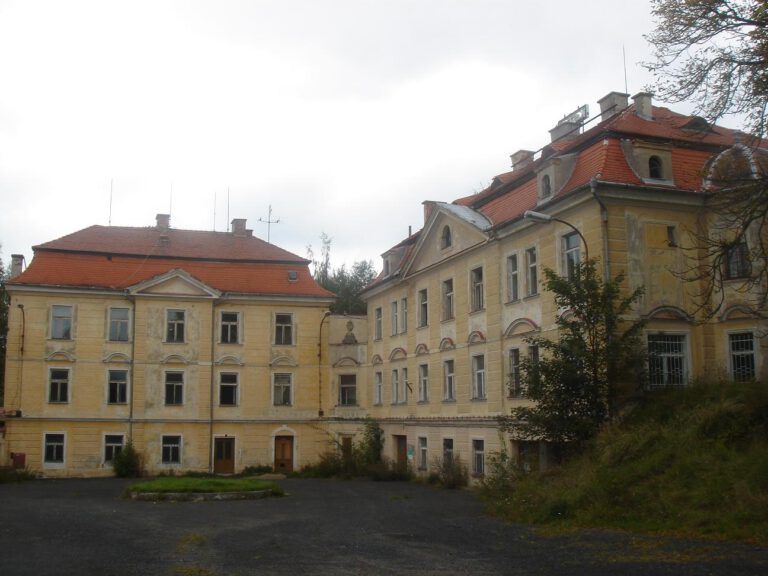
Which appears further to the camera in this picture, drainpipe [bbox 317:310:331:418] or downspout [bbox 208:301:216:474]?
drainpipe [bbox 317:310:331:418]

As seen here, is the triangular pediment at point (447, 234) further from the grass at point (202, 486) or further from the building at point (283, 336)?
the grass at point (202, 486)

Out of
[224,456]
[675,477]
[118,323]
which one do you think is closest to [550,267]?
[675,477]

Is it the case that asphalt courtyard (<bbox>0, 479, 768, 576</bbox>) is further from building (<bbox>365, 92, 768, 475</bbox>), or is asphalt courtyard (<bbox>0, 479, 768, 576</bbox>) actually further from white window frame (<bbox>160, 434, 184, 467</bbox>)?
white window frame (<bbox>160, 434, 184, 467</bbox>)

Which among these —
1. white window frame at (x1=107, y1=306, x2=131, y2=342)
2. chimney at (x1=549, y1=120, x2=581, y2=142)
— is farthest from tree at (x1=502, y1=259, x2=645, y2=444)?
white window frame at (x1=107, y1=306, x2=131, y2=342)

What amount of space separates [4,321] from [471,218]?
3270 centimetres

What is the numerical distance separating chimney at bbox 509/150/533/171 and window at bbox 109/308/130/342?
18.5 metres

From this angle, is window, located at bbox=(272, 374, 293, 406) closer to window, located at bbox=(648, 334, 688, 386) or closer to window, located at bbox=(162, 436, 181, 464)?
window, located at bbox=(162, 436, 181, 464)

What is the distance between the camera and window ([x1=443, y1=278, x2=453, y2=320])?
103 ft

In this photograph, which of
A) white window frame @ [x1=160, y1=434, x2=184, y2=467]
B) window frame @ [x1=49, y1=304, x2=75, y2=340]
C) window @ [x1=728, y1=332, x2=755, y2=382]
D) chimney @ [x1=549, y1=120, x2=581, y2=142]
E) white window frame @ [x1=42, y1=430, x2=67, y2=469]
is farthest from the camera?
white window frame @ [x1=160, y1=434, x2=184, y2=467]

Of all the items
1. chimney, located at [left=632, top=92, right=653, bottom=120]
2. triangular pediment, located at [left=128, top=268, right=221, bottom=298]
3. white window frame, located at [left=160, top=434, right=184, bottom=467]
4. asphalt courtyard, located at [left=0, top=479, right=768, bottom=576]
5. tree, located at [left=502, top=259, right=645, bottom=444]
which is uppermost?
chimney, located at [left=632, top=92, right=653, bottom=120]

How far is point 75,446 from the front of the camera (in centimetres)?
3753

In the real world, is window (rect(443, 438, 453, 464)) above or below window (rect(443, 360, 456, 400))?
below

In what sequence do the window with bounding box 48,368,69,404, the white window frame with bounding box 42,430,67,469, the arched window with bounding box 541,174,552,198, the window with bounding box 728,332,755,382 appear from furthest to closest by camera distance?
the window with bounding box 48,368,69,404
the white window frame with bounding box 42,430,67,469
the arched window with bounding box 541,174,552,198
the window with bounding box 728,332,755,382

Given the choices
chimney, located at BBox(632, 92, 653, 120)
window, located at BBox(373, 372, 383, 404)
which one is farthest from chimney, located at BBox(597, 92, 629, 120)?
window, located at BBox(373, 372, 383, 404)
